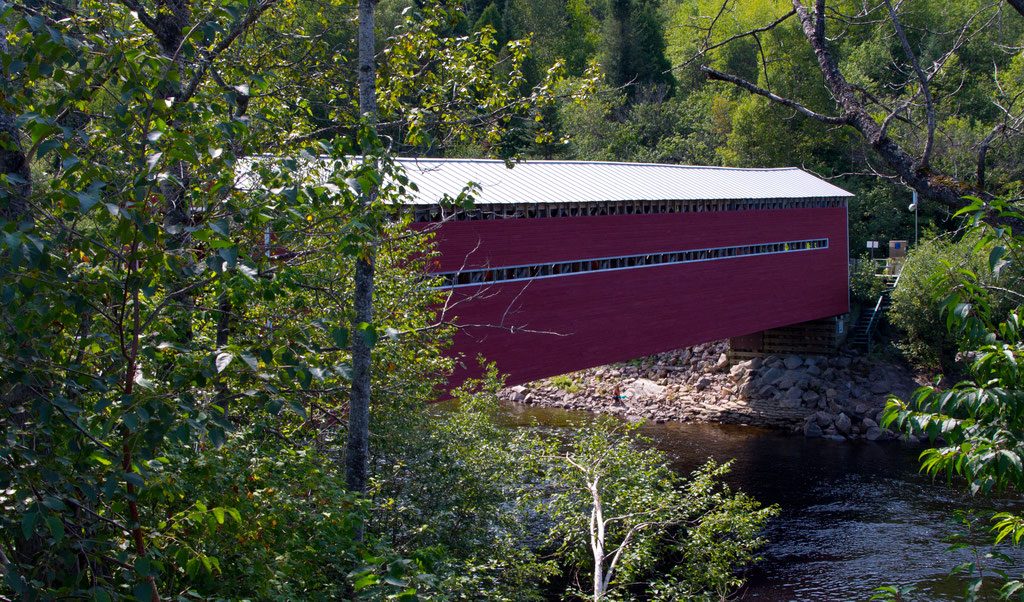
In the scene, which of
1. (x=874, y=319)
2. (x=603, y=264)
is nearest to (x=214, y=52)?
(x=603, y=264)

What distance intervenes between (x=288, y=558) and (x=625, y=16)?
4087 cm

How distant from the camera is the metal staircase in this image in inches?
908

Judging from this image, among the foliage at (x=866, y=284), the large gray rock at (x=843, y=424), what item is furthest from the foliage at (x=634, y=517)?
the foliage at (x=866, y=284)

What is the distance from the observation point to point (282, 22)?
690 centimetres

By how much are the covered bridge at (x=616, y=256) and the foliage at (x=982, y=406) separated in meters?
6.76

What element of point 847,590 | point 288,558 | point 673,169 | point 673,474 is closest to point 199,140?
point 288,558

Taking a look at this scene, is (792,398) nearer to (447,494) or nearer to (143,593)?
(447,494)

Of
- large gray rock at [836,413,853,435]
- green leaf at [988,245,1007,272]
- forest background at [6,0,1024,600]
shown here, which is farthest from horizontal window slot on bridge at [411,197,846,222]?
green leaf at [988,245,1007,272]

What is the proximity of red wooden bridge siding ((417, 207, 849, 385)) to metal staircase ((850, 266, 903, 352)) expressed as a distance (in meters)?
3.06

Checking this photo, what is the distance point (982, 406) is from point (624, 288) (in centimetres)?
1214

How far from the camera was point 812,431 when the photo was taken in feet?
65.4

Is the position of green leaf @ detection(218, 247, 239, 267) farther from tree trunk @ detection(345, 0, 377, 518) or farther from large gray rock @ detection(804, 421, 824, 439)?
large gray rock @ detection(804, 421, 824, 439)

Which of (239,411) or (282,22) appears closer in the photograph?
(239,411)

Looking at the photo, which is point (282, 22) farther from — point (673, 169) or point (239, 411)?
point (673, 169)
